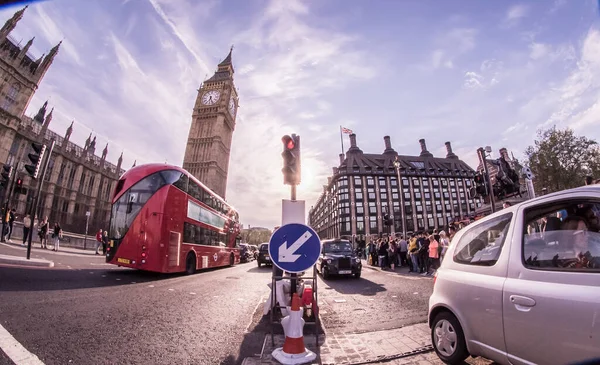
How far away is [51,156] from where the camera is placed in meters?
39.5

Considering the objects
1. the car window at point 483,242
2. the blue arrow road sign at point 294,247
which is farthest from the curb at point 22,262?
the car window at point 483,242

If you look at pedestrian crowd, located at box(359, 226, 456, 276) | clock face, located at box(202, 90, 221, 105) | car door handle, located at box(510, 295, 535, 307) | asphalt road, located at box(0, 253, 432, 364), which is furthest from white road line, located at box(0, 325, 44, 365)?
clock face, located at box(202, 90, 221, 105)

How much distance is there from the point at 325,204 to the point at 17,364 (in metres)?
88.1

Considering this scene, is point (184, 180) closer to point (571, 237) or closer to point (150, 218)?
point (150, 218)

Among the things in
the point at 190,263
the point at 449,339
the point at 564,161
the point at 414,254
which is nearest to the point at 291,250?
the point at 449,339

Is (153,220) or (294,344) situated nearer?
(294,344)

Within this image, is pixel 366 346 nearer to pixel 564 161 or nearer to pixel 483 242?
pixel 483 242

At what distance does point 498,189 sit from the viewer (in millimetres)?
12352

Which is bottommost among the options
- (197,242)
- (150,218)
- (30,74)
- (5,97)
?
(197,242)

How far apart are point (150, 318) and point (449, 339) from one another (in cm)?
471

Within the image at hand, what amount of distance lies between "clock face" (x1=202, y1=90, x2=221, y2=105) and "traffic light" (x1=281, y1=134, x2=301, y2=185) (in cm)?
7137

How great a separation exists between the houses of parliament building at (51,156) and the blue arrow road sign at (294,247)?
29.4m

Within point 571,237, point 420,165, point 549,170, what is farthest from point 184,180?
point 420,165

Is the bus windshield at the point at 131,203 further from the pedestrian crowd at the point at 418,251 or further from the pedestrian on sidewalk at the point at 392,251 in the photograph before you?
the pedestrian on sidewalk at the point at 392,251
